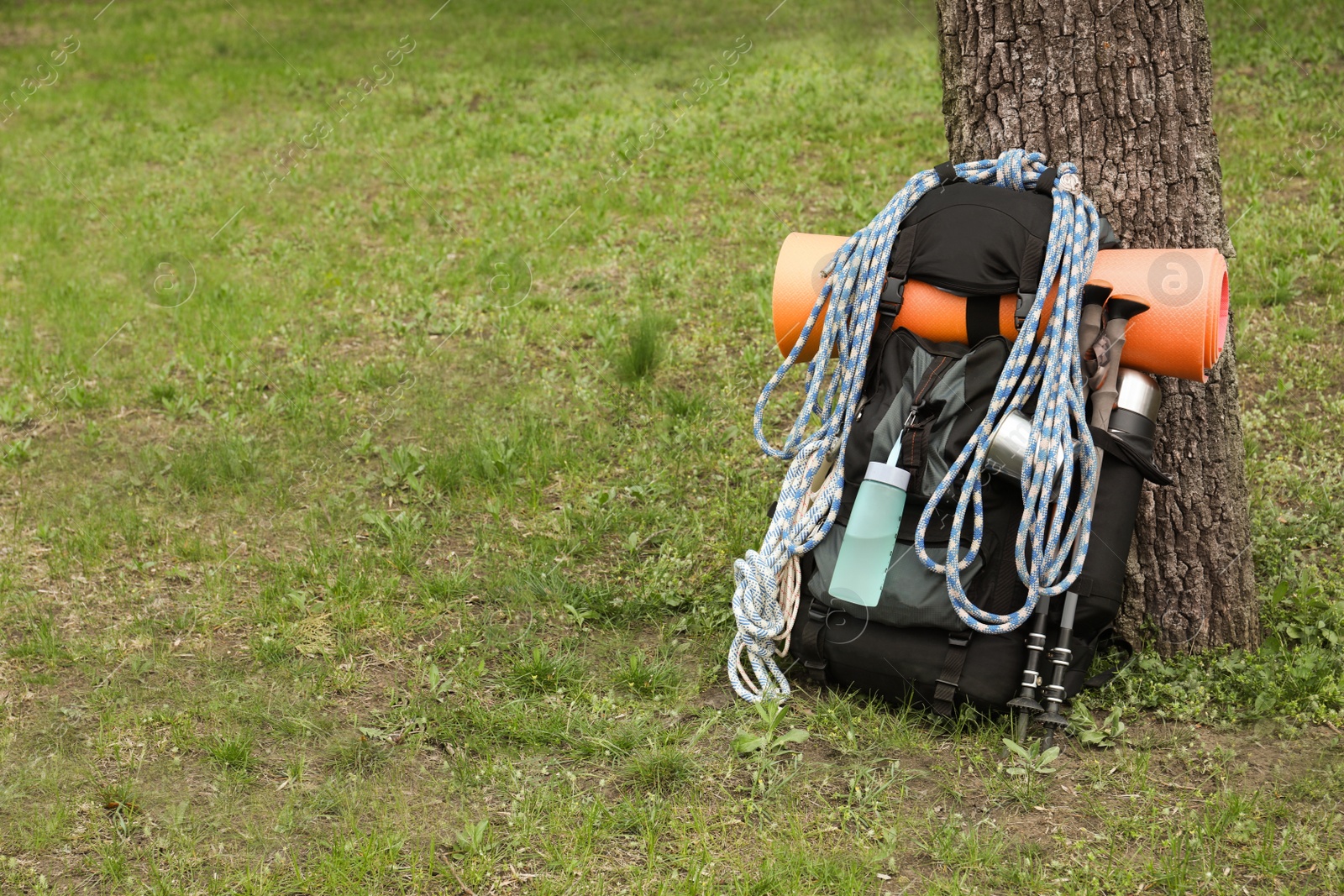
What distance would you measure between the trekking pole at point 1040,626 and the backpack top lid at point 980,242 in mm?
154

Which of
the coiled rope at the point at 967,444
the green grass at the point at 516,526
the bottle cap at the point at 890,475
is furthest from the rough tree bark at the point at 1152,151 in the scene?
the bottle cap at the point at 890,475

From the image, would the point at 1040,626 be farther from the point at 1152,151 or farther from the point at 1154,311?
the point at 1152,151

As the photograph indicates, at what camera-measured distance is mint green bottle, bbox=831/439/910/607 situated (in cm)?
305

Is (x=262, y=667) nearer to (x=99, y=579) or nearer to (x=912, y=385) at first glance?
(x=99, y=579)

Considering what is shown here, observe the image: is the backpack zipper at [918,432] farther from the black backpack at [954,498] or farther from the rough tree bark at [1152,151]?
the rough tree bark at [1152,151]


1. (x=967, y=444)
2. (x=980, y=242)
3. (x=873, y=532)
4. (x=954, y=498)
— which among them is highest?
(x=980, y=242)

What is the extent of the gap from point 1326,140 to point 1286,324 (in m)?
2.41

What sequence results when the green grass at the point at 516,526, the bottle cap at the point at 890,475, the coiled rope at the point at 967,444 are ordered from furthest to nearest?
1. the bottle cap at the point at 890,475
2. the coiled rope at the point at 967,444
3. the green grass at the point at 516,526

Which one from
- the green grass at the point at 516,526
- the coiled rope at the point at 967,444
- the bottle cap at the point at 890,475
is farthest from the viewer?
the bottle cap at the point at 890,475

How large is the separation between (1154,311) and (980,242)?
0.48 m

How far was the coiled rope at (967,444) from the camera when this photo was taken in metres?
2.91

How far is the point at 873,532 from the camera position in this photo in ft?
10.1

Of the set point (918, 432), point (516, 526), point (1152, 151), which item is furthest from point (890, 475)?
point (516, 526)

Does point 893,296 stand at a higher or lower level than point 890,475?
higher
